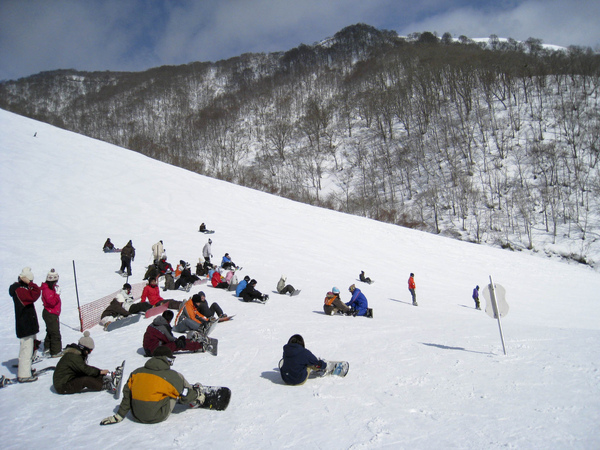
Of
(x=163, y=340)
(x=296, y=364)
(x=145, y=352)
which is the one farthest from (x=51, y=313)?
(x=296, y=364)

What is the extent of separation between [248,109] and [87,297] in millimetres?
112161

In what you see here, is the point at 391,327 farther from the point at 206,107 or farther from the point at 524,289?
the point at 206,107

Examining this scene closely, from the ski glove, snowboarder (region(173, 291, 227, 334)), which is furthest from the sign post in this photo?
the ski glove

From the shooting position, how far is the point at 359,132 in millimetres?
87812

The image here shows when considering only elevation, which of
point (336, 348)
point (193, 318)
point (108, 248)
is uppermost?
point (108, 248)

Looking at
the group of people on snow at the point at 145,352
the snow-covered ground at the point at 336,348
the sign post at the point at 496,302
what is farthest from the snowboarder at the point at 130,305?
the sign post at the point at 496,302

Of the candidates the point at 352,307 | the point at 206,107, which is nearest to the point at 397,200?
the point at 352,307

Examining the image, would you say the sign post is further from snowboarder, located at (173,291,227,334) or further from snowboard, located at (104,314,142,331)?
snowboard, located at (104,314,142,331)

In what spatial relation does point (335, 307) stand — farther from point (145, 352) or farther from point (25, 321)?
point (25, 321)

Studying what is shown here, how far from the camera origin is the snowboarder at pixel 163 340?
6.97 meters

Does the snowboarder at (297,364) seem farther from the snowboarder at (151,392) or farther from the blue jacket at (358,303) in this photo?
the blue jacket at (358,303)

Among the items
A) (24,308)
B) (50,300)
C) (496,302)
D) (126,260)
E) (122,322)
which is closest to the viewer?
(24,308)

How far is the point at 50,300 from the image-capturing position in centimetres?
696

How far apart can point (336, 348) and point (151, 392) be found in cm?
445
